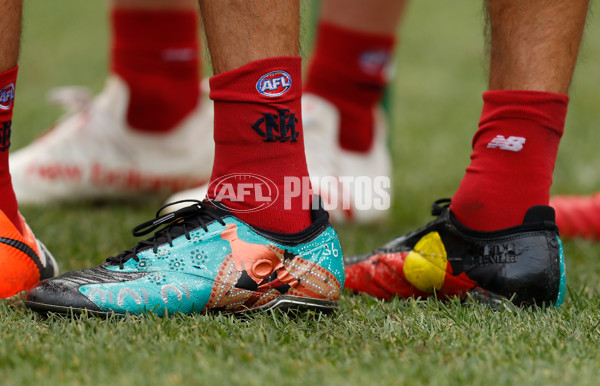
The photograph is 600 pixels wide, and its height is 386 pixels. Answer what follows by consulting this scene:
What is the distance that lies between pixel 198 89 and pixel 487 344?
1674 mm

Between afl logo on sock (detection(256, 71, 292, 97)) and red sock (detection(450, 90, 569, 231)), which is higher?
afl logo on sock (detection(256, 71, 292, 97))

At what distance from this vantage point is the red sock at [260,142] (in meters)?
1.18

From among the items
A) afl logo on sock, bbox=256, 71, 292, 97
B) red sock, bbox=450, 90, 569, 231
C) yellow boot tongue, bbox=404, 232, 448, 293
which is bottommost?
yellow boot tongue, bbox=404, 232, 448, 293

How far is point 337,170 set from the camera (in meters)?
2.18

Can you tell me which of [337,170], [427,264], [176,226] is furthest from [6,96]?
[337,170]

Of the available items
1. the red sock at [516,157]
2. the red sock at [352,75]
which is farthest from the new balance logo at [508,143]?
the red sock at [352,75]

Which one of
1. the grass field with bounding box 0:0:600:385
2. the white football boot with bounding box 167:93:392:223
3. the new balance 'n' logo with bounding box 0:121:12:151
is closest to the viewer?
the grass field with bounding box 0:0:600:385

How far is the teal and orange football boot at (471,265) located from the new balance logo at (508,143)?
0.11 metres

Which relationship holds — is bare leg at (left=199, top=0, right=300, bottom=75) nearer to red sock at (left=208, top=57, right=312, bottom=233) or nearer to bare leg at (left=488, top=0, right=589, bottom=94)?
red sock at (left=208, top=57, right=312, bottom=233)

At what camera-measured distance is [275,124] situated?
47.6 inches

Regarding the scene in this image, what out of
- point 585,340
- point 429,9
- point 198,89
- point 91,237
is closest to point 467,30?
point 429,9

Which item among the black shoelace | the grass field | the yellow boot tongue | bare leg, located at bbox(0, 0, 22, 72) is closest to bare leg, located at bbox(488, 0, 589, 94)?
the grass field

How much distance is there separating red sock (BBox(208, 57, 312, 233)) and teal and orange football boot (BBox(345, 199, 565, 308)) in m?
0.23

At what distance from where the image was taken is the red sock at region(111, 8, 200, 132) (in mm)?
2385
